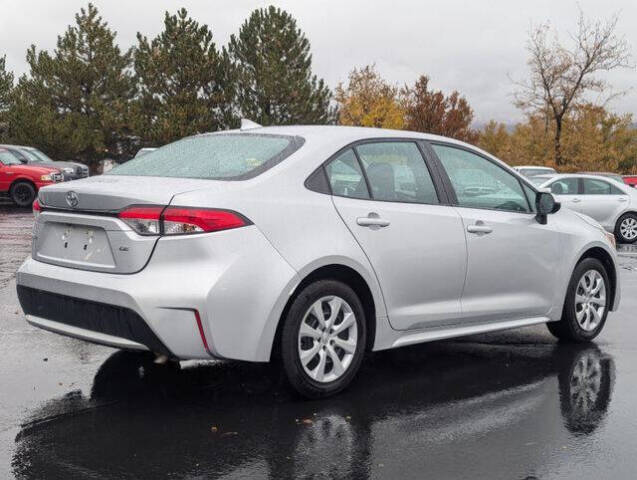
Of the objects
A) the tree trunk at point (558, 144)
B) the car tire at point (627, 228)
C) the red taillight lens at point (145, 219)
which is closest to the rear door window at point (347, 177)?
the red taillight lens at point (145, 219)

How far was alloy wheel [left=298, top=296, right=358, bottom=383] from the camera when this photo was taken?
5.19 m

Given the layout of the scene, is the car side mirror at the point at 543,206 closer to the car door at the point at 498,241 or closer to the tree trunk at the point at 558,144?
the car door at the point at 498,241

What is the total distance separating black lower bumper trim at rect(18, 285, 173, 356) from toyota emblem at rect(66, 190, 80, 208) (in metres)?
0.52

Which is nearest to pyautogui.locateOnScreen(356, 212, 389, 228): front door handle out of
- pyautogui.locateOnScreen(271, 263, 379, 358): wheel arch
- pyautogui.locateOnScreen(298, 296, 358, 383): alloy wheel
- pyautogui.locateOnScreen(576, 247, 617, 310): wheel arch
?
pyautogui.locateOnScreen(271, 263, 379, 358): wheel arch

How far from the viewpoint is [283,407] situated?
203 inches

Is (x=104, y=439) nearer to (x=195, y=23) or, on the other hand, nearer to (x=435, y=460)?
(x=435, y=460)

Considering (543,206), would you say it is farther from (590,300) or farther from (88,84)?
(88,84)

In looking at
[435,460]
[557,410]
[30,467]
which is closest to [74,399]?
[30,467]

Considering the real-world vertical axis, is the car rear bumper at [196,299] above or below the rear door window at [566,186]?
below

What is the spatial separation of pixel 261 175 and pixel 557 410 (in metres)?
2.15

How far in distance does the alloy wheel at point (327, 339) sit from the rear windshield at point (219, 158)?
0.88 metres

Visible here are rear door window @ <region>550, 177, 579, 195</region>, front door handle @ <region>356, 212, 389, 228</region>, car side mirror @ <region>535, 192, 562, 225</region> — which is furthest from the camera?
rear door window @ <region>550, 177, 579, 195</region>

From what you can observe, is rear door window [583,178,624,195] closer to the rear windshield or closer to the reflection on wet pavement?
the reflection on wet pavement

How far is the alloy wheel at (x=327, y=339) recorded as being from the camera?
519cm
